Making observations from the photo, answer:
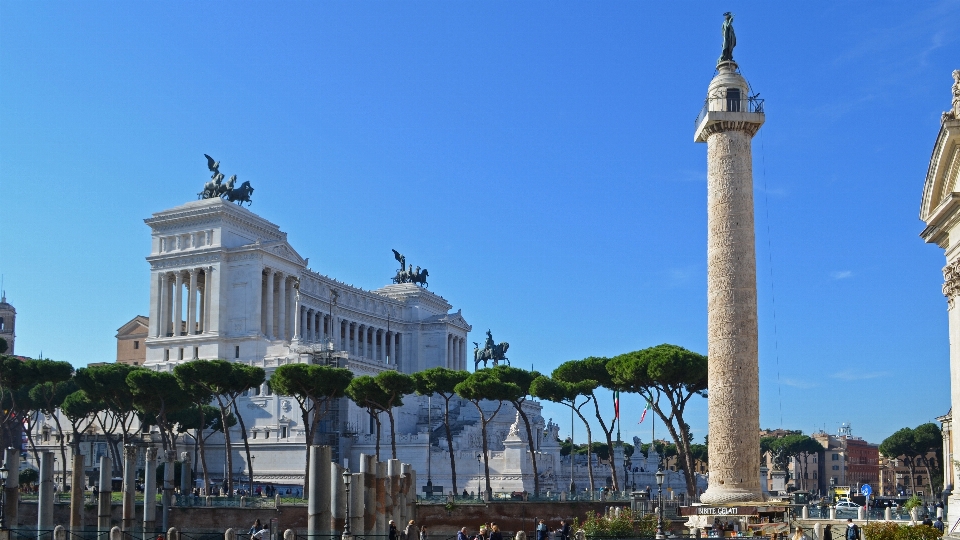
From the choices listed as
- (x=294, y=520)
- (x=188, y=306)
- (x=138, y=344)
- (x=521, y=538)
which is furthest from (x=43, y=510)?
(x=138, y=344)

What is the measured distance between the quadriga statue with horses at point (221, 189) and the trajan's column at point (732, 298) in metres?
66.0

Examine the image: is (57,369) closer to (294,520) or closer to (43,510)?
(294,520)

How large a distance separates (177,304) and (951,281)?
80.9 m

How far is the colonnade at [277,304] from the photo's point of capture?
325 ft

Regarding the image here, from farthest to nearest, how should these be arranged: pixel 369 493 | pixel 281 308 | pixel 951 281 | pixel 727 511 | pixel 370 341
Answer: pixel 370 341 < pixel 281 308 < pixel 727 511 < pixel 369 493 < pixel 951 281

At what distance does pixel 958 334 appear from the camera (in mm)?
28578

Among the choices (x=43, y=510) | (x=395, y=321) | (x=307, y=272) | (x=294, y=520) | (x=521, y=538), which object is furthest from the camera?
(x=395, y=321)

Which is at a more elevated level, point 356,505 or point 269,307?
point 269,307

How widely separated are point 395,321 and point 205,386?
6063 centimetres

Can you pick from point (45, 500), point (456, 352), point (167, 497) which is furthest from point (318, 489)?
point (456, 352)

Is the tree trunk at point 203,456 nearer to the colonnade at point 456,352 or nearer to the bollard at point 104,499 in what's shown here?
the bollard at point 104,499

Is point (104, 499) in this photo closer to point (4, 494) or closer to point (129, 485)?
point (129, 485)

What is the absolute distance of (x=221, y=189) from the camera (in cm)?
9975

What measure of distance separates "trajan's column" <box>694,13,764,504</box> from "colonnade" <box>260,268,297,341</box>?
63.5m
